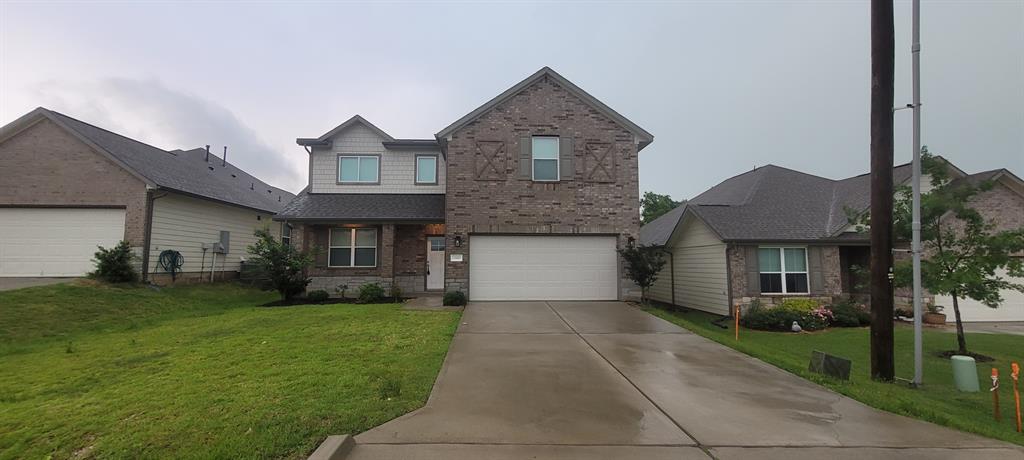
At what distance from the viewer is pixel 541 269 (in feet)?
45.3

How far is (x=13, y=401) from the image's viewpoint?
176 inches

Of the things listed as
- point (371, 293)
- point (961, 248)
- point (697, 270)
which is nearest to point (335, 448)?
point (371, 293)

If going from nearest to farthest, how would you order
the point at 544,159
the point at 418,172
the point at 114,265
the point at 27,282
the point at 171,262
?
the point at 27,282
the point at 114,265
the point at 544,159
the point at 171,262
the point at 418,172

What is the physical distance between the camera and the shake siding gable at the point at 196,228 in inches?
570

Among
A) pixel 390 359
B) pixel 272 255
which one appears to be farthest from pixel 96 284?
pixel 390 359

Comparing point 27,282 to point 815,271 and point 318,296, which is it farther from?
point 815,271

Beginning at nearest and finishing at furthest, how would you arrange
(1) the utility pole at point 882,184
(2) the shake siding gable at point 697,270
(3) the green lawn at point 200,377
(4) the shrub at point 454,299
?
1. (3) the green lawn at point 200,377
2. (1) the utility pole at point 882,184
3. (4) the shrub at point 454,299
4. (2) the shake siding gable at point 697,270

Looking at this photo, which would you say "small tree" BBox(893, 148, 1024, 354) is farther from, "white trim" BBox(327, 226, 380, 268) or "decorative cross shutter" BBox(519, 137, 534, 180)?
"white trim" BBox(327, 226, 380, 268)

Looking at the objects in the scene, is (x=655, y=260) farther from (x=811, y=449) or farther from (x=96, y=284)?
(x=96, y=284)

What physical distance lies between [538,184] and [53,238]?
15828 millimetres

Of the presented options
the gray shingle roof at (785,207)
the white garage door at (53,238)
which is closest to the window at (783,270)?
the gray shingle roof at (785,207)

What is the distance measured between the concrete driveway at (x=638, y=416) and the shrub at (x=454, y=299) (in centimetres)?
540

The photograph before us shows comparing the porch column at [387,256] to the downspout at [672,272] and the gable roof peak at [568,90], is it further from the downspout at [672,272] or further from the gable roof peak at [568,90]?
the downspout at [672,272]

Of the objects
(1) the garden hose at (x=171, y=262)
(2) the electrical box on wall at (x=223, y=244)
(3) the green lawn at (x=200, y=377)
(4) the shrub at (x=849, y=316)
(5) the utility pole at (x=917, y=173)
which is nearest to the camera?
(3) the green lawn at (x=200, y=377)
